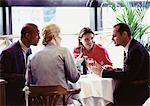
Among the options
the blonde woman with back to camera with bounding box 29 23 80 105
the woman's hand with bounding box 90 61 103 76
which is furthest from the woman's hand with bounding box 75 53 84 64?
the blonde woman with back to camera with bounding box 29 23 80 105

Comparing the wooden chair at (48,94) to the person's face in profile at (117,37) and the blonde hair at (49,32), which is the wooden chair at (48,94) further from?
the person's face in profile at (117,37)

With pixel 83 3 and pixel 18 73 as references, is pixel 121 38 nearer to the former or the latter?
pixel 18 73

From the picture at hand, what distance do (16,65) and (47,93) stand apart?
906 mm

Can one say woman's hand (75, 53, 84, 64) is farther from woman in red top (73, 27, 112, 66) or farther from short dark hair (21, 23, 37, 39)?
short dark hair (21, 23, 37, 39)

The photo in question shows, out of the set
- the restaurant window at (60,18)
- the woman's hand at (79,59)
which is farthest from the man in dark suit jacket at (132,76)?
the restaurant window at (60,18)

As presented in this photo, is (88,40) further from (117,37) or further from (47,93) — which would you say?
(47,93)

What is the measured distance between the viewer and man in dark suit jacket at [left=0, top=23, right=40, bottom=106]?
371 cm

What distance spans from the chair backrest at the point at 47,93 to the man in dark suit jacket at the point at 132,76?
89 centimetres

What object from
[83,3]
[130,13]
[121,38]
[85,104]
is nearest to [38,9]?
[83,3]

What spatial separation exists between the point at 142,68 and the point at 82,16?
2156mm

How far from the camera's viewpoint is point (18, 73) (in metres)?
3.76

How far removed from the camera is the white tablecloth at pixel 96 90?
11.9 feet

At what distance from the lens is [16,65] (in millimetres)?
3746

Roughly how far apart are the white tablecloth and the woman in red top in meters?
0.68
